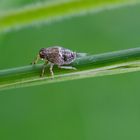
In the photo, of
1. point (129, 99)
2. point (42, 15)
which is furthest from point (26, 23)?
point (129, 99)

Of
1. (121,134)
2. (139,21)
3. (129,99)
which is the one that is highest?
(139,21)

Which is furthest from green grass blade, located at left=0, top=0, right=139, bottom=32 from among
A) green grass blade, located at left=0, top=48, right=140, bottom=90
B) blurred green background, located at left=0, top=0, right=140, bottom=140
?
blurred green background, located at left=0, top=0, right=140, bottom=140

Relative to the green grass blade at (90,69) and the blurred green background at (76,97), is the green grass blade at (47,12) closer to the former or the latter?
the green grass blade at (90,69)

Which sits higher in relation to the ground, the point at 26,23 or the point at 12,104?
the point at 26,23

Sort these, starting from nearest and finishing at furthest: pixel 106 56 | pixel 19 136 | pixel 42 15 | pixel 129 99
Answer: pixel 42 15, pixel 106 56, pixel 19 136, pixel 129 99

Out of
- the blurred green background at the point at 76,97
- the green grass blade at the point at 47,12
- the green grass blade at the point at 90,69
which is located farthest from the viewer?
the blurred green background at the point at 76,97

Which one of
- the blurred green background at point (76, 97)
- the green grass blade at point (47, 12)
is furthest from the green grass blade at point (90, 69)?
the blurred green background at point (76, 97)

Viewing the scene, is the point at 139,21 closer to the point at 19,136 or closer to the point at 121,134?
the point at 121,134
